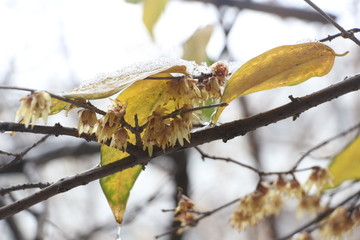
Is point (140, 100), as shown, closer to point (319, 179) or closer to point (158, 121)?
point (158, 121)

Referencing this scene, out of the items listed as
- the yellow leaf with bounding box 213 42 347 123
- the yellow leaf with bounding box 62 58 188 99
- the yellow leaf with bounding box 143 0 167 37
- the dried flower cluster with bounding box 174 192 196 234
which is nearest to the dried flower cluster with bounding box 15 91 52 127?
the yellow leaf with bounding box 62 58 188 99

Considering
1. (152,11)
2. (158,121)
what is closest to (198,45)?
(152,11)

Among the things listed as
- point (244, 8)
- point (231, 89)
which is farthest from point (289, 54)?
point (244, 8)

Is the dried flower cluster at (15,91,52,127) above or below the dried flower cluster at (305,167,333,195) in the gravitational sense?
above

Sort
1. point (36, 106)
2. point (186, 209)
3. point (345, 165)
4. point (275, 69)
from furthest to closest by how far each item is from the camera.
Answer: point (345, 165) < point (186, 209) < point (275, 69) < point (36, 106)

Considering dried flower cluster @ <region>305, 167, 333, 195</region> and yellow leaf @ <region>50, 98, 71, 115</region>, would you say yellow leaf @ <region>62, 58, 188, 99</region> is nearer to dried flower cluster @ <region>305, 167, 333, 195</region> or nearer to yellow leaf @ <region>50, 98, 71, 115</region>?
yellow leaf @ <region>50, 98, 71, 115</region>

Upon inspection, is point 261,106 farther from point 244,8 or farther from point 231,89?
point 231,89
